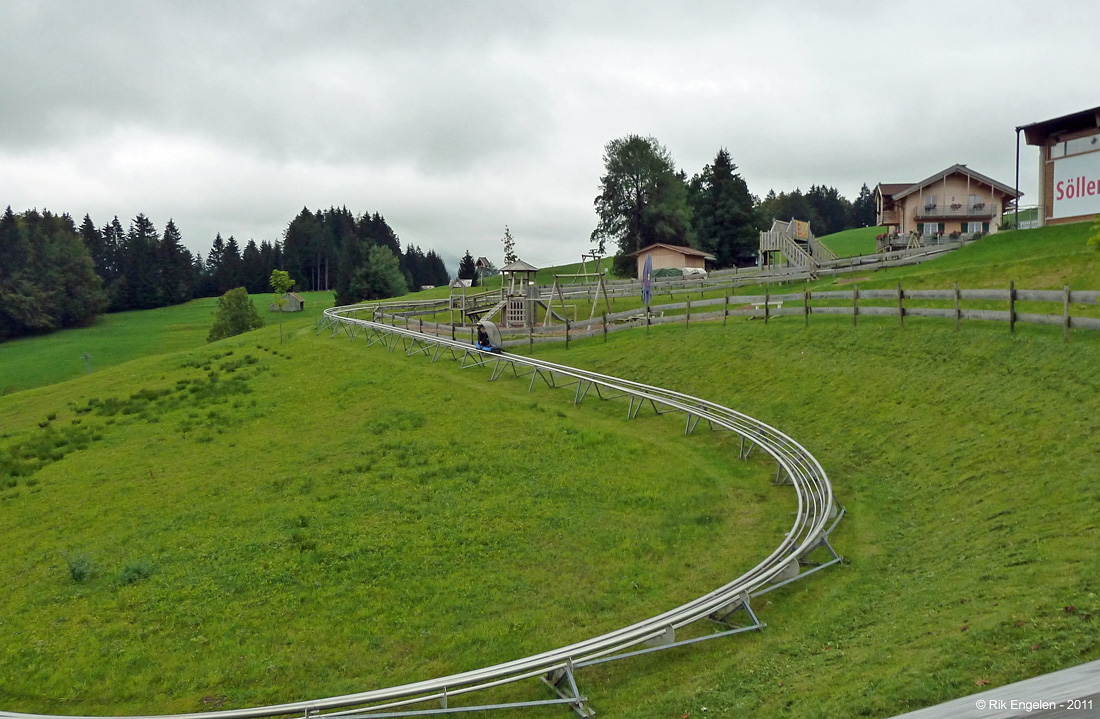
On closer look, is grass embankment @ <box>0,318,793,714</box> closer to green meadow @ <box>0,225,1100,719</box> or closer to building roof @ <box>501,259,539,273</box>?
green meadow @ <box>0,225,1100,719</box>

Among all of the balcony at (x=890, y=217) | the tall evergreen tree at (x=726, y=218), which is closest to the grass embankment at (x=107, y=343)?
the tall evergreen tree at (x=726, y=218)

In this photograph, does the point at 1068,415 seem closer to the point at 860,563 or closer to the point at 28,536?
the point at 860,563

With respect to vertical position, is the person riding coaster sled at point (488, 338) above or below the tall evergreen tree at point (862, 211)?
below

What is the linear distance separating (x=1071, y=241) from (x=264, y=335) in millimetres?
43571

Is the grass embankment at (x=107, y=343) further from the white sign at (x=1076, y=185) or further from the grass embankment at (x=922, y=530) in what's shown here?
the white sign at (x=1076, y=185)

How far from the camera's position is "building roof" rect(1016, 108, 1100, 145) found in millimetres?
32188

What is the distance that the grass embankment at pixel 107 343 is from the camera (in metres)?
60.7

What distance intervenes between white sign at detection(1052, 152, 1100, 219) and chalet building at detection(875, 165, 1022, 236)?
2362 cm

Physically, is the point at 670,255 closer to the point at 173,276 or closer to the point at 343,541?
the point at 343,541

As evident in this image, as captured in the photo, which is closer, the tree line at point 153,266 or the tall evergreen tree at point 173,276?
the tree line at point 153,266

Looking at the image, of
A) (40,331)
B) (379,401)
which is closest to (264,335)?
(379,401)

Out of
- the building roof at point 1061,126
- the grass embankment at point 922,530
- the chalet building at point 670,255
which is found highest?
the building roof at point 1061,126

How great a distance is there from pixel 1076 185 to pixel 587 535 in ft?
103

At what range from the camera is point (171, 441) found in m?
25.3
